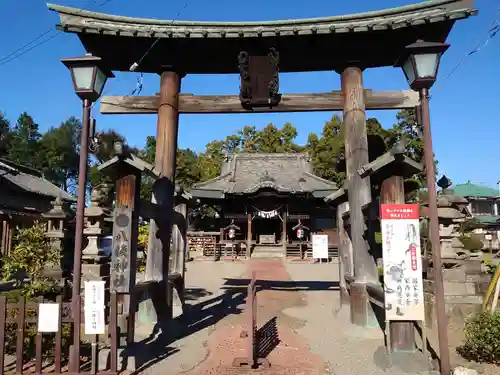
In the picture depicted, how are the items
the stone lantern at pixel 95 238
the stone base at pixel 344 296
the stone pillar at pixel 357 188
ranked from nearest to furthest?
the stone pillar at pixel 357 188 → the stone lantern at pixel 95 238 → the stone base at pixel 344 296

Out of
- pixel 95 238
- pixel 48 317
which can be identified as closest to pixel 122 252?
pixel 48 317

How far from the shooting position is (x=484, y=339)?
18.0ft

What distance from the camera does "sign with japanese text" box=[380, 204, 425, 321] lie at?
5191mm

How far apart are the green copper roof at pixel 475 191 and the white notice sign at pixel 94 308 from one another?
1960 inches

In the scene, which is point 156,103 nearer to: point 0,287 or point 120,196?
point 120,196

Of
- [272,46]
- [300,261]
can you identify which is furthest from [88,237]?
[300,261]

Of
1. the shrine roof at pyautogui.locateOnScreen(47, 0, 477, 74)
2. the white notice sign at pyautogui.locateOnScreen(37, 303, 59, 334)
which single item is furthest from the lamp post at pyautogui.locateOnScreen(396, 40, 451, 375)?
the white notice sign at pyautogui.locateOnScreen(37, 303, 59, 334)

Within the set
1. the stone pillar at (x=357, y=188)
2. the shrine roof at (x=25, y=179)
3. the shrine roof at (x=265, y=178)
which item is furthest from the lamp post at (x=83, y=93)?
the shrine roof at (x=265, y=178)

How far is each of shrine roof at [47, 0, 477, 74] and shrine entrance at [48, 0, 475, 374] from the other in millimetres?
20

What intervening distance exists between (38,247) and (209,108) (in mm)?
4400

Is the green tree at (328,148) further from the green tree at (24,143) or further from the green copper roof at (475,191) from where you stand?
the green tree at (24,143)

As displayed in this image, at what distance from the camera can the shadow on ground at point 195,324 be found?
5.87 metres

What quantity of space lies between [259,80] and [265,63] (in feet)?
1.29

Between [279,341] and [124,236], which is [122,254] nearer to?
[124,236]
